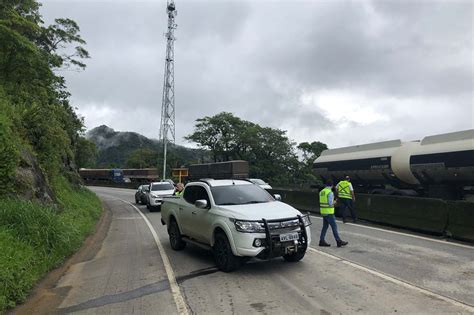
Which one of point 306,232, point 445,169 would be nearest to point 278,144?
point 445,169

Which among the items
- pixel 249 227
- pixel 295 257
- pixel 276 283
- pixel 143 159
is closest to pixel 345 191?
pixel 295 257

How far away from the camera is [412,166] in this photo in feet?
62.1

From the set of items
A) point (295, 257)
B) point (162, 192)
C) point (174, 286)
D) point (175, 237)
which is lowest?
point (174, 286)

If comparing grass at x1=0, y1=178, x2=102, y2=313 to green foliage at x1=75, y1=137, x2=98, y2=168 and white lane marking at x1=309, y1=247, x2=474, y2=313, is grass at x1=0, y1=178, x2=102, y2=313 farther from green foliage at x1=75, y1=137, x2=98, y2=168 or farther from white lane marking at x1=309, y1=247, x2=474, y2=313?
green foliage at x1=75, y1=137, x2=98, y2=168

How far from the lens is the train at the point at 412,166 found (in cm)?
1662

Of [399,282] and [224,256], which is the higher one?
[224,256]

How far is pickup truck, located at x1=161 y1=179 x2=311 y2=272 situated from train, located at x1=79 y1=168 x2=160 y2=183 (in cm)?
5696

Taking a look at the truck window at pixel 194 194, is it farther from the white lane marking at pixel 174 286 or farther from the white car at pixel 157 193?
the white car at pixel 157 193

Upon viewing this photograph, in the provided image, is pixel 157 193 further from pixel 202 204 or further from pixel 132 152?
pixel 132 152

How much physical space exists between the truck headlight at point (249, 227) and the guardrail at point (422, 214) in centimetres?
694

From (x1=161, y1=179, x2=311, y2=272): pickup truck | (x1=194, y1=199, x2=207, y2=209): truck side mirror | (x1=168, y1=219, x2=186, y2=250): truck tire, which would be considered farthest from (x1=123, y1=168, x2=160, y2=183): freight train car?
(x1=194, y1=199, x2=207, y2=209): truck side mirror

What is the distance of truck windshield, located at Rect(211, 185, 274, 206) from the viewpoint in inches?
348

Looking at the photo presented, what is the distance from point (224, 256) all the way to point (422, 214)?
26.4 ft

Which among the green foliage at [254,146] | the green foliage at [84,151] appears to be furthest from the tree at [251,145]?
the green foliage at [84,151]
